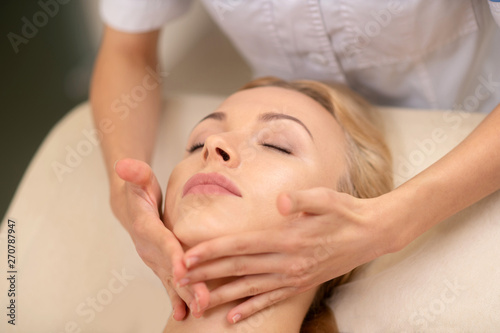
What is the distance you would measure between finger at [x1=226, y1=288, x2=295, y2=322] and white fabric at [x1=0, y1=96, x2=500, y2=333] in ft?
0.75

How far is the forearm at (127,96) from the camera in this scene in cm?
130

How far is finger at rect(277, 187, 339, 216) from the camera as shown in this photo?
71 centimetres

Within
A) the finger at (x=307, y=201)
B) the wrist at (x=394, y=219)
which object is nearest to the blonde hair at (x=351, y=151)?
the wrist at (x=394, y=219)

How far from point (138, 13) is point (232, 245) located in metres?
0.79

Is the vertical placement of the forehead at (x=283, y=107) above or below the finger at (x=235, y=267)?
above

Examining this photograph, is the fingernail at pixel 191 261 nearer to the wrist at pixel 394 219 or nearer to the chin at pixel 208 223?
the chin at pixel 208 223

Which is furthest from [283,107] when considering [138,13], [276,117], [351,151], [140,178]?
[138,13]

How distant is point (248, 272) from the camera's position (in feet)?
2.71

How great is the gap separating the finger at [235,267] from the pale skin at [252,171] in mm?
48

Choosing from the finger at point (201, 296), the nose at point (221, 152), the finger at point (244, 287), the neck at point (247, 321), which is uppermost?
the nose at point (221, 152)

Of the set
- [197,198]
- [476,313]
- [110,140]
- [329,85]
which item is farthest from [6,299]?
[476,313]

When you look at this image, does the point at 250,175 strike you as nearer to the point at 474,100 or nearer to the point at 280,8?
the point at 280,8

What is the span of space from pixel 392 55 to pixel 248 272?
27.6 inches

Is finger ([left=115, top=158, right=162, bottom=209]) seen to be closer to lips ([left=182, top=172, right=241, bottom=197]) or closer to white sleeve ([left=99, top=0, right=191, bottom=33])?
lips ([left=182, top=172, right=241, bottom=197])
